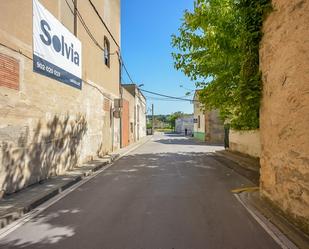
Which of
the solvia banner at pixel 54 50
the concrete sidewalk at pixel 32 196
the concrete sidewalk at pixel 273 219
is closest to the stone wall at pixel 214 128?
the solvia banner at pixel 54 50

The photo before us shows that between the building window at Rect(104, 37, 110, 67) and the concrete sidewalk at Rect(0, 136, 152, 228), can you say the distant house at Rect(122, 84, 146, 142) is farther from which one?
the concrete sidewalk at Rect(0, 136, 152, 228)

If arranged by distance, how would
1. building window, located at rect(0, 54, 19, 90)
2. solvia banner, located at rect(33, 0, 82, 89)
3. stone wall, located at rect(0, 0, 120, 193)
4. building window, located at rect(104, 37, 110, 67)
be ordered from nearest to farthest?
building window, located at rect(0, 54, 19, 90), stone wall, located at rect(0, 0, 120, 193), solvia banner, located at rect(33, 0, 82, 89), building window, located at rect(104, 37, 110, 67)

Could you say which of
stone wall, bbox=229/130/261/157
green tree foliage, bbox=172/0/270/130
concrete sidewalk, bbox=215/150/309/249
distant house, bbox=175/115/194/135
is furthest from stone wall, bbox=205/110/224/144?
distant house, bbox=175/115/194/135

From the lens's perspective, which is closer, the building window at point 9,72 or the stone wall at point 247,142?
the building window at point 9,72

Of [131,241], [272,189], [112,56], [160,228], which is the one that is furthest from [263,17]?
[112,56]

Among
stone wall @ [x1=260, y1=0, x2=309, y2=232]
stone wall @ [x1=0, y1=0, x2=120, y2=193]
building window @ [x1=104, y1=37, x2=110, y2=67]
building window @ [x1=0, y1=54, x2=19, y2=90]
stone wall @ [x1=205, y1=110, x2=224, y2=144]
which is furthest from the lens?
stone wall @ [x1=205, y1=110, x2=224, y2=144]

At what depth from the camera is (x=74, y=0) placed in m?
13.1

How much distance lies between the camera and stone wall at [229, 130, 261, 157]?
51.7ft

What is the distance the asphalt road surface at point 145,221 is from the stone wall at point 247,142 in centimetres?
682

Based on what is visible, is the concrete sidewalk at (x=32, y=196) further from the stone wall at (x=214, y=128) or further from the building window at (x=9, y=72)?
the stone wall at (x=214, y=128)

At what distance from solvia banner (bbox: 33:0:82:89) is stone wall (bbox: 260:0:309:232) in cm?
645

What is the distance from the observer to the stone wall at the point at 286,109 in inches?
199

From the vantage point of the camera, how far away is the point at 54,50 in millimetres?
10562

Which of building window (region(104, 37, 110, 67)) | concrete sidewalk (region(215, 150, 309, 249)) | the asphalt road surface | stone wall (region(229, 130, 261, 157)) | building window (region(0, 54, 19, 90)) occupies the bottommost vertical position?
the asphalt road surface
